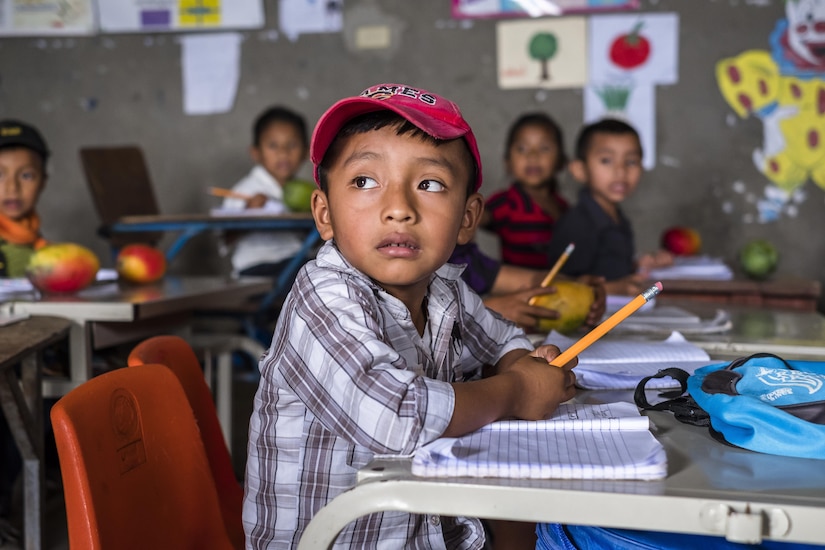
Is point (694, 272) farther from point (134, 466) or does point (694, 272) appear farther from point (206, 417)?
Answer: point (134, 466)

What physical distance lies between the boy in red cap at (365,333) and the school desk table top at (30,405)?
0.88 metres

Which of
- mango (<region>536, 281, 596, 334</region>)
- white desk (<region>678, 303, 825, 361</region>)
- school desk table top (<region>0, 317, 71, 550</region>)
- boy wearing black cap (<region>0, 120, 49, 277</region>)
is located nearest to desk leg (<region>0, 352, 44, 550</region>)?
school desk table top (<region>0, 317, 71, 550</region>)

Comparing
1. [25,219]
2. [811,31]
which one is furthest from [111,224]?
[811,31]

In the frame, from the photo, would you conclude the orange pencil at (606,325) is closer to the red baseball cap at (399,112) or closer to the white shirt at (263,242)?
the red baseball cap at (399,112)

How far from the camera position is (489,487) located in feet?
2.35

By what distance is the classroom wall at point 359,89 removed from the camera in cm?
418

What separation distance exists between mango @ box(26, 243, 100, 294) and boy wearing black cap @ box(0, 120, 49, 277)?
1.90 feet

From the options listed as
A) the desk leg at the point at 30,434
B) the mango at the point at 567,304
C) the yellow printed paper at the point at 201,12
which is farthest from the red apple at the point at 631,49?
the desk leg at the point at 30,434

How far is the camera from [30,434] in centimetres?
184

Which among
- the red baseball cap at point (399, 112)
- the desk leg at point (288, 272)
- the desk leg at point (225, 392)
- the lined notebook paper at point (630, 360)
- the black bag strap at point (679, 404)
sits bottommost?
the desk leg at point (225, 392)

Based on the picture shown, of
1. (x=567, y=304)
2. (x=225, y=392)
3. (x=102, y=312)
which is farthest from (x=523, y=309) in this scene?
(x=225, y=392)

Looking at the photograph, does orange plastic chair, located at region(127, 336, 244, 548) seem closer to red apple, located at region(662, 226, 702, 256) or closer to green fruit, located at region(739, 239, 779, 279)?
green fruit, located at region(739, 239, 779, 279)

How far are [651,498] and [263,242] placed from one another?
10.7 feet

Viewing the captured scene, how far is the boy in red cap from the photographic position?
2.96 ft
